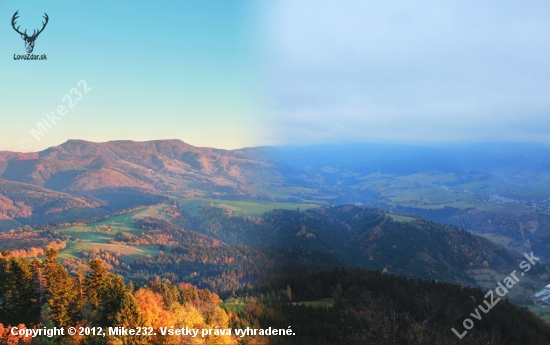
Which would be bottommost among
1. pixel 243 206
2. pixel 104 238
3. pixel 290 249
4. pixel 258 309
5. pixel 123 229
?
pixel 104 238

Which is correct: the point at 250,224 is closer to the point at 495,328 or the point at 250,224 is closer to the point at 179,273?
the point at 179,273

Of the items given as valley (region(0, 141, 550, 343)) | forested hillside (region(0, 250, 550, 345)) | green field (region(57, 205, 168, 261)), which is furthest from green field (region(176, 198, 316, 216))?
forested hillside (region(0, 250, 550, 345))

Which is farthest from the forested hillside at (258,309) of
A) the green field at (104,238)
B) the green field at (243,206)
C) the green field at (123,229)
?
the green field at (243,206)

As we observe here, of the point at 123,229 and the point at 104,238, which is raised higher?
the point at 123,229

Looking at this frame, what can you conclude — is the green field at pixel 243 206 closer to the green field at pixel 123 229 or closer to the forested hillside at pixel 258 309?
the green field at pixel 123 229

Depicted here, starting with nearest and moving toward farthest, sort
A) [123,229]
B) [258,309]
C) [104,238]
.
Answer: [258,309], [104,238], [123,229]

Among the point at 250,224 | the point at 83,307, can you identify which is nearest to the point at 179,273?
the point at 250,224

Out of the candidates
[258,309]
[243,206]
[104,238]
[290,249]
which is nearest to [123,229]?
[104,238]

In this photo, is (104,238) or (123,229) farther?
(123,229)

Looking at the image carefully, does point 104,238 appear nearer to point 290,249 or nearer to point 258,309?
point 290,249

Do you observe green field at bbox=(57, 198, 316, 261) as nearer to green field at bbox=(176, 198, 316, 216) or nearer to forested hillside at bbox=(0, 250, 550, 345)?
green field at bbox=(176, 198, 316, 216)

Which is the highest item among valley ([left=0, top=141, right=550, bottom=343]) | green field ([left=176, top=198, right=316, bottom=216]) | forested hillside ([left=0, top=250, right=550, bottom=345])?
forested hillside ([left=0, top=250, right=550, bottom=345])
